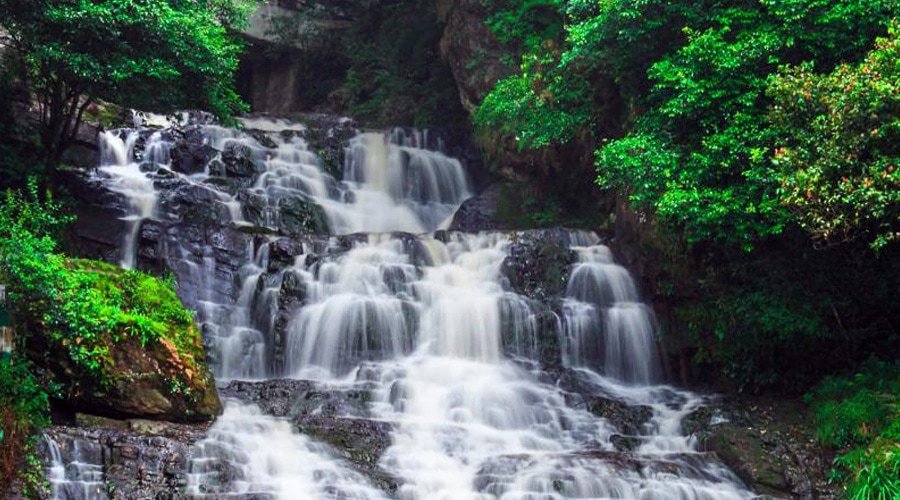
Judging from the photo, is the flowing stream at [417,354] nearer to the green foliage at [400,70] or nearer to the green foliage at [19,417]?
the green foliage at [19,417]

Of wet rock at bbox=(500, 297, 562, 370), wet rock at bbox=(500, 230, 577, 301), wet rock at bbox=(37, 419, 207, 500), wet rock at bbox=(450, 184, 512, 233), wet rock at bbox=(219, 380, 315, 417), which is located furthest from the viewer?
wet rock at bbox=(450, 184, 512, 233)

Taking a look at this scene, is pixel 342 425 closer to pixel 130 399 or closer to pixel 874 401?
pixel 130 399

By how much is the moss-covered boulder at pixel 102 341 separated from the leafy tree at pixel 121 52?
4.55 metres

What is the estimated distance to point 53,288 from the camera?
31.8ft

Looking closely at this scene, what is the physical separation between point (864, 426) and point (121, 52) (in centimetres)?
1342

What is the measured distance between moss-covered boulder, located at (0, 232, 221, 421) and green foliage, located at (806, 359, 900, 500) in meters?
8.46

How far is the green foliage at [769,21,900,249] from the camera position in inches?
379

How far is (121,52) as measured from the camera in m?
14.1

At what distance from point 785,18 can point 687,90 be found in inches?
70.3

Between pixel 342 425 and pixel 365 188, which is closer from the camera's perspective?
pixel 342 425

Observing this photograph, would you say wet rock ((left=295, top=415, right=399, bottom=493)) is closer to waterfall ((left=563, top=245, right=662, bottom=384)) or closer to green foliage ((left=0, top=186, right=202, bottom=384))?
green foliage ((left=0, top=186, right=202, bottom=384))

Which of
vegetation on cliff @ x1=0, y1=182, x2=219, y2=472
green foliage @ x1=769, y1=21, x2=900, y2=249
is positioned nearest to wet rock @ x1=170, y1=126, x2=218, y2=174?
vegetation on cliff @ x1=0, y1=182, x2=219, y2=472

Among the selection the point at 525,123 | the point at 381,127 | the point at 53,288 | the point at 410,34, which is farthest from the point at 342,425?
the point at 410,34

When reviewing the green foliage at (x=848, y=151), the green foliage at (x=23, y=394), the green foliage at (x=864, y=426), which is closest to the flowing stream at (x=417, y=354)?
the green foliage at (x=23, y=394)
